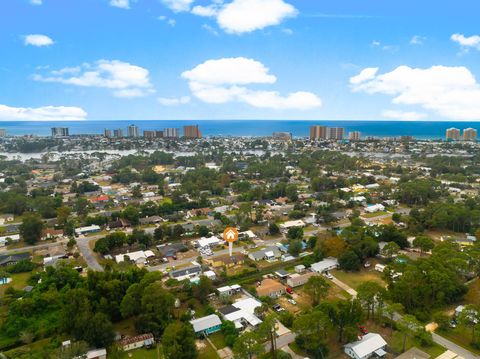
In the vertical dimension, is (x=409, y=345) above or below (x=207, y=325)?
below

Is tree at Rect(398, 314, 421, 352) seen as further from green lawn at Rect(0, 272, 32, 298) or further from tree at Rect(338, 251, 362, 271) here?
green lawn at Rect(0, 272, 32, 298)

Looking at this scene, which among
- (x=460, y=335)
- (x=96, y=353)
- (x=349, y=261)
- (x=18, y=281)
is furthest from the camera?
(x=349, y=261)

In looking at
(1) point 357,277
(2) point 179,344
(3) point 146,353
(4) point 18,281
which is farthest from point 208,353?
(4) point 18,281

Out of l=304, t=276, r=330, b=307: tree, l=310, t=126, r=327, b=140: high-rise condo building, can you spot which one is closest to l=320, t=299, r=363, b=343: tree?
l=304, t=276, r=330, b=307: tree

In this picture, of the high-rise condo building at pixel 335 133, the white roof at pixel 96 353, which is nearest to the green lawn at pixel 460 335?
the white roof at pixel 96 353

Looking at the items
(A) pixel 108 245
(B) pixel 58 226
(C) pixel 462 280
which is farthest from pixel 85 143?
(C) pixel 462 280

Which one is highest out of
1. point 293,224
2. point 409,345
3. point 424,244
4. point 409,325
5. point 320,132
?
point 320,132

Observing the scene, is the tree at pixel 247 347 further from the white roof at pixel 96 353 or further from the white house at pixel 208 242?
the white house at pixel 208 242

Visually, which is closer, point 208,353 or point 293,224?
point 208,353

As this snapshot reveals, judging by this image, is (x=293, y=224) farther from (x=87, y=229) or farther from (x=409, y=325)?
(x=87, y=229)
